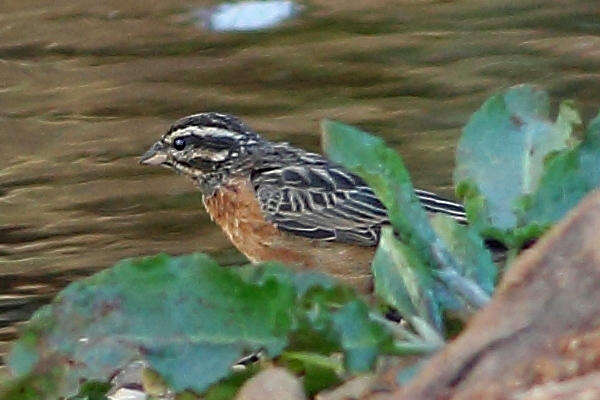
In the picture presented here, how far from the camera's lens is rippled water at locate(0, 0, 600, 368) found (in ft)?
30.6

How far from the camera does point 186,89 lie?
11.8 metres

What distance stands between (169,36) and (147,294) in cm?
841

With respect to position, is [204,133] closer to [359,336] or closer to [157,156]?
[157,156]

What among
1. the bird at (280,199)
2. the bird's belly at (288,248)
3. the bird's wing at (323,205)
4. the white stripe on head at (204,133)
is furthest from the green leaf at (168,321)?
the white stripe on head at (204,133)

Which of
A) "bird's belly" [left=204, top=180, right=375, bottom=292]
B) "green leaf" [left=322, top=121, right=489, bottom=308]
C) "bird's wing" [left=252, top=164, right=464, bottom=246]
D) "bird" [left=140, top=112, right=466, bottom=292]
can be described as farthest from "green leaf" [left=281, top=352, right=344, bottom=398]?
"bird's wing" [left=252, top=164, right=464, bottom=246]

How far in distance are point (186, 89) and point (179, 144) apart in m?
2.99

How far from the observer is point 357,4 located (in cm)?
1345

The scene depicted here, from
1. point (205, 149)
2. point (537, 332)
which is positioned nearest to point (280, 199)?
point (205, 149)

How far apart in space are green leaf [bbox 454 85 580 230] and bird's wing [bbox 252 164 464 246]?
1973mm

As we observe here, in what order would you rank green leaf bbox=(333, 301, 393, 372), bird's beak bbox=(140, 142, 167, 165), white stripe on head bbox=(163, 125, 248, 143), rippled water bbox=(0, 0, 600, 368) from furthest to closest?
rippled water bbox=(0, 0, 600, 368) → bird's beak bbox=(140, 142, 167, 165) → white stripe on head bbox=(163, 125, 248, 143) → green leaf bbox=(333, 301, 393, 372)

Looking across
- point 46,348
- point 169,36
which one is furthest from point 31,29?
point 46,348

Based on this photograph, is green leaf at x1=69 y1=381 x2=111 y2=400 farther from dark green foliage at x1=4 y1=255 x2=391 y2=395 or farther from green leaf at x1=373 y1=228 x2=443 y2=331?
green leaf at x1=373 y1=228 x2=443 y2=331

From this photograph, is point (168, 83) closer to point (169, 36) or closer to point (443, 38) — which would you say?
point (169, 36)

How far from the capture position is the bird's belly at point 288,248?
7.97 metres
